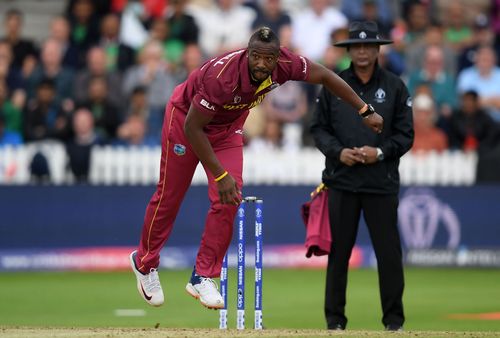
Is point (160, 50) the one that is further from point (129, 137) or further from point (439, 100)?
point (439, 100)

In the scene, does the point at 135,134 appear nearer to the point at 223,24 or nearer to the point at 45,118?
the point at 45,118

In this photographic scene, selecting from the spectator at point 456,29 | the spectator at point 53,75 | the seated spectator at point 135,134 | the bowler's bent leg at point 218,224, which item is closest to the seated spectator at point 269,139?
the seated spectator at point 135,134

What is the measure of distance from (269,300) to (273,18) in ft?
21.6

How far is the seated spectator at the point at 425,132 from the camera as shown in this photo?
1595cm

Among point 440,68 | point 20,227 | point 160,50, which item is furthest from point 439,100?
point 20,227

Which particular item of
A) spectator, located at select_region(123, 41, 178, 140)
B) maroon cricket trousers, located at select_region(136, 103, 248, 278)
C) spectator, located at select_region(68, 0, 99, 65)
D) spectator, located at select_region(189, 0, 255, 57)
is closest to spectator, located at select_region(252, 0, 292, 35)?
spectator, located at select_region(189, 0, 255, 57)

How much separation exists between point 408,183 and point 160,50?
4.16 metres

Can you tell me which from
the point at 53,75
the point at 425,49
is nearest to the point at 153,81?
the point at 53,75

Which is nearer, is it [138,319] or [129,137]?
[138,319]

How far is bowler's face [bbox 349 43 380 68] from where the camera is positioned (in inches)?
386

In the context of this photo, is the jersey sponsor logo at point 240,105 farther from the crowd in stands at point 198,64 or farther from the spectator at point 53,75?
the spectator at point 53,75

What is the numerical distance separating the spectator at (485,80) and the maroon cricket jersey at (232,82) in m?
8.92

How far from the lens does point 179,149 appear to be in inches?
348

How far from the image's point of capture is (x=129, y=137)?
16250 millimetres
